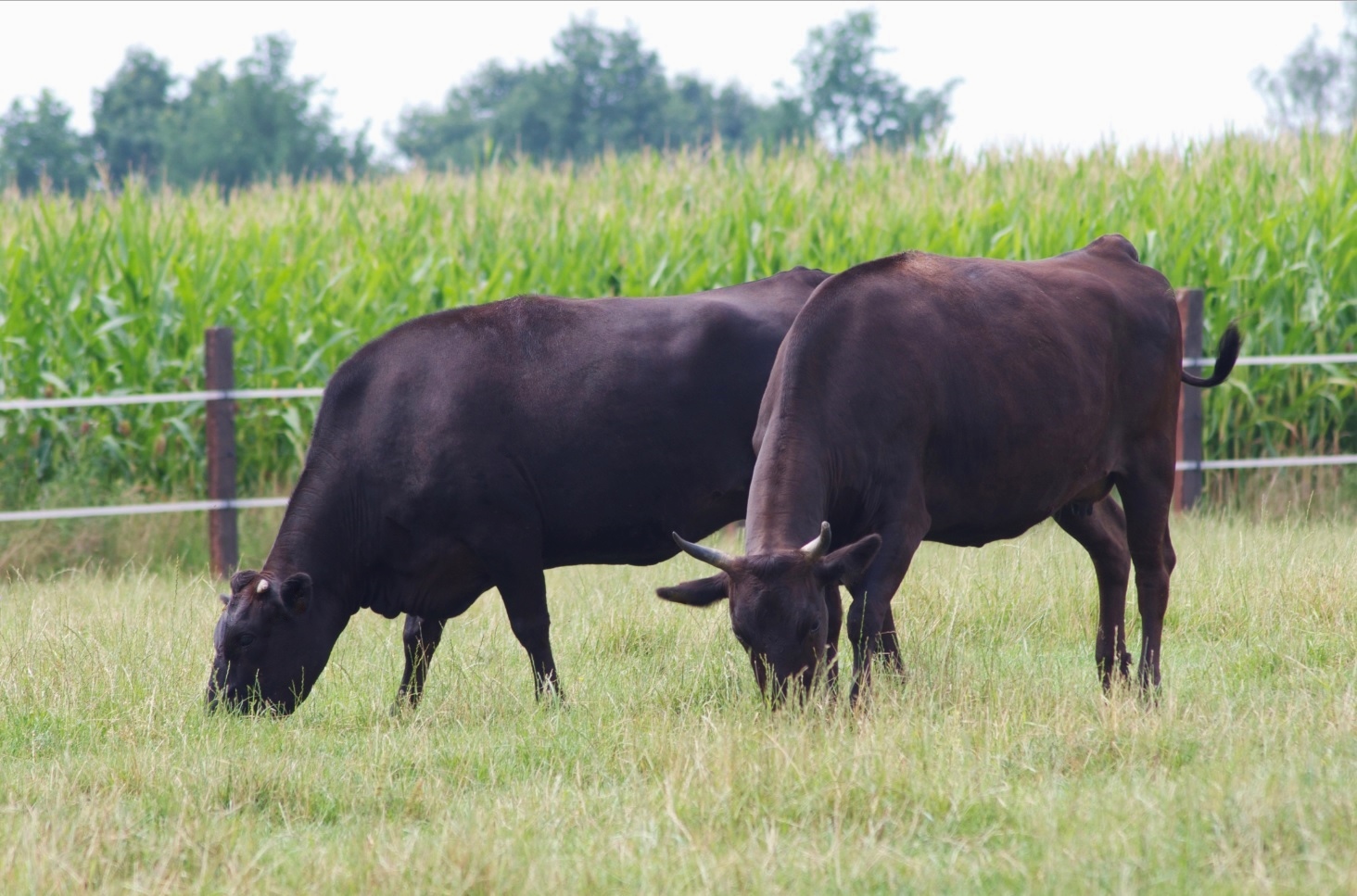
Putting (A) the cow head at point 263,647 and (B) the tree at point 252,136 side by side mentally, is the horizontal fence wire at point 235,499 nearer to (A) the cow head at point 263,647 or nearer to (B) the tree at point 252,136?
(A) the cow head at point 263,647

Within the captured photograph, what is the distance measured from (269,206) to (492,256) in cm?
409

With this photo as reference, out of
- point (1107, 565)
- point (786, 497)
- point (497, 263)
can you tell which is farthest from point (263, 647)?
point (497, 263)

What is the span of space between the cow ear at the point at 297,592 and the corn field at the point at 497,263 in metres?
4.97

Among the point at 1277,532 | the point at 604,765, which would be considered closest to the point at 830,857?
the point at 604,765

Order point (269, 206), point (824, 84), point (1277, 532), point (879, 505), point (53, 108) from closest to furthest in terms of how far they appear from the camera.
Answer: point (879, 505), point (1277, 532), point (269, 206), point (53, 108), point (824, 84)

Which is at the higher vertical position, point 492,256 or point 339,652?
point 492,256

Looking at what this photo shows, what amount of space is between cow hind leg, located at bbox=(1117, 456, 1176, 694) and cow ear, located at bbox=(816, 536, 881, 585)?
5.49ft

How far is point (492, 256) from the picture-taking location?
12961mm

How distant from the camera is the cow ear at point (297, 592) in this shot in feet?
19.4

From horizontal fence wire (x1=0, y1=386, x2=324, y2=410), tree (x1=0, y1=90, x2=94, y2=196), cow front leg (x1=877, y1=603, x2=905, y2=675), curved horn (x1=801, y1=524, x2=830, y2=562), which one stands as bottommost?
cow front leg (x1=877, y1=603, x2=905, y2=675)

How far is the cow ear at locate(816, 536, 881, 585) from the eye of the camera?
493 cm

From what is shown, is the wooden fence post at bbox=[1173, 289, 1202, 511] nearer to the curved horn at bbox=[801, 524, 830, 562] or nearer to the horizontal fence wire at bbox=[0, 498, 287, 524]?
the horizontal fence wire at bbox=[0, 498, 287, 524]

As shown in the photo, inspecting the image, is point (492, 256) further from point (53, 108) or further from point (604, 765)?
point (53, 108)

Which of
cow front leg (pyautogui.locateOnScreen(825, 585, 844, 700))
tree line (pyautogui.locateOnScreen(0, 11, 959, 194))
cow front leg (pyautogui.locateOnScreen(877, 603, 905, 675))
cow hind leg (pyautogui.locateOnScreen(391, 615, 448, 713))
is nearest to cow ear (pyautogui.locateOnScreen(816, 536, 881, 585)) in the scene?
cow front leg (pyautogui.locateOnScreen(825, 585, 844, 700))
